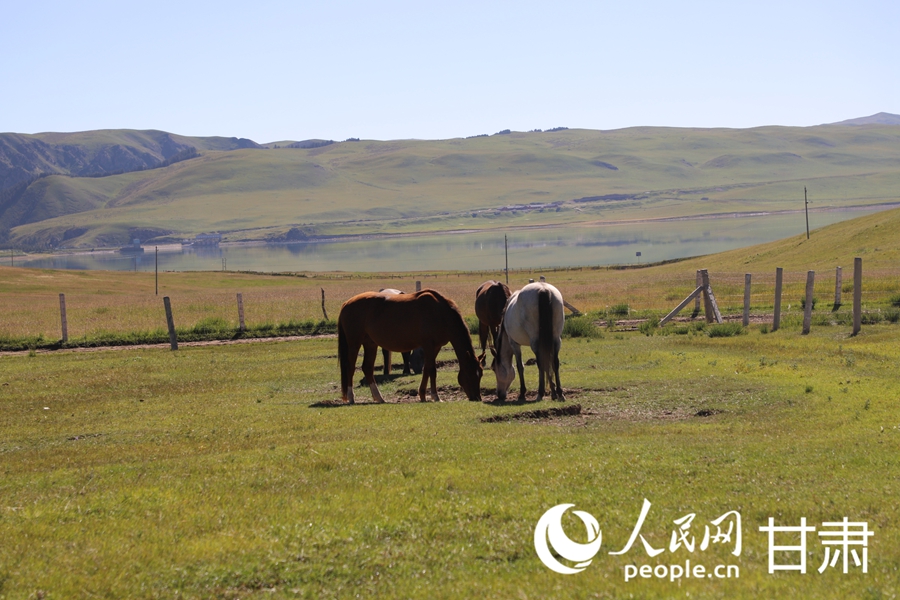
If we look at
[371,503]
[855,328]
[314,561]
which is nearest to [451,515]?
[371,503]

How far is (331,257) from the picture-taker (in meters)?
172

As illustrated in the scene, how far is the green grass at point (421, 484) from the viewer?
628 centimetres

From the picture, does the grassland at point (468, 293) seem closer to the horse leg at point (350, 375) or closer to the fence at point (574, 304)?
the fence at point (574, 304)

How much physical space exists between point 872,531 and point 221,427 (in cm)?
920

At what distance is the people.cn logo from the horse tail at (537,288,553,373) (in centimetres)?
838

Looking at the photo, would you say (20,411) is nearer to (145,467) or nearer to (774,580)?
(145,467)

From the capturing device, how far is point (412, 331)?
16.3 metres

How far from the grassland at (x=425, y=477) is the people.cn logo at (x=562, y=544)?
98 millimetres

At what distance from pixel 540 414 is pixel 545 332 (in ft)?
8.02

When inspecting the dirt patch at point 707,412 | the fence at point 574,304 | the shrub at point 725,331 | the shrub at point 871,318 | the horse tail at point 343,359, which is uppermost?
the horse tail at point 343,359

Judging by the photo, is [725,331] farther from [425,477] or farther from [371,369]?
[425,477]

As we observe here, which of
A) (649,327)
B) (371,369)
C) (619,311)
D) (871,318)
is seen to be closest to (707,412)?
(371,369)

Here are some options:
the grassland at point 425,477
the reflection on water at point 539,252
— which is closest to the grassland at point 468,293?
the grassland at point 425,477

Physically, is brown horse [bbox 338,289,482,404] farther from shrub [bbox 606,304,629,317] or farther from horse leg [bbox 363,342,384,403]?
shrub [bbox 606,304,629,317]
